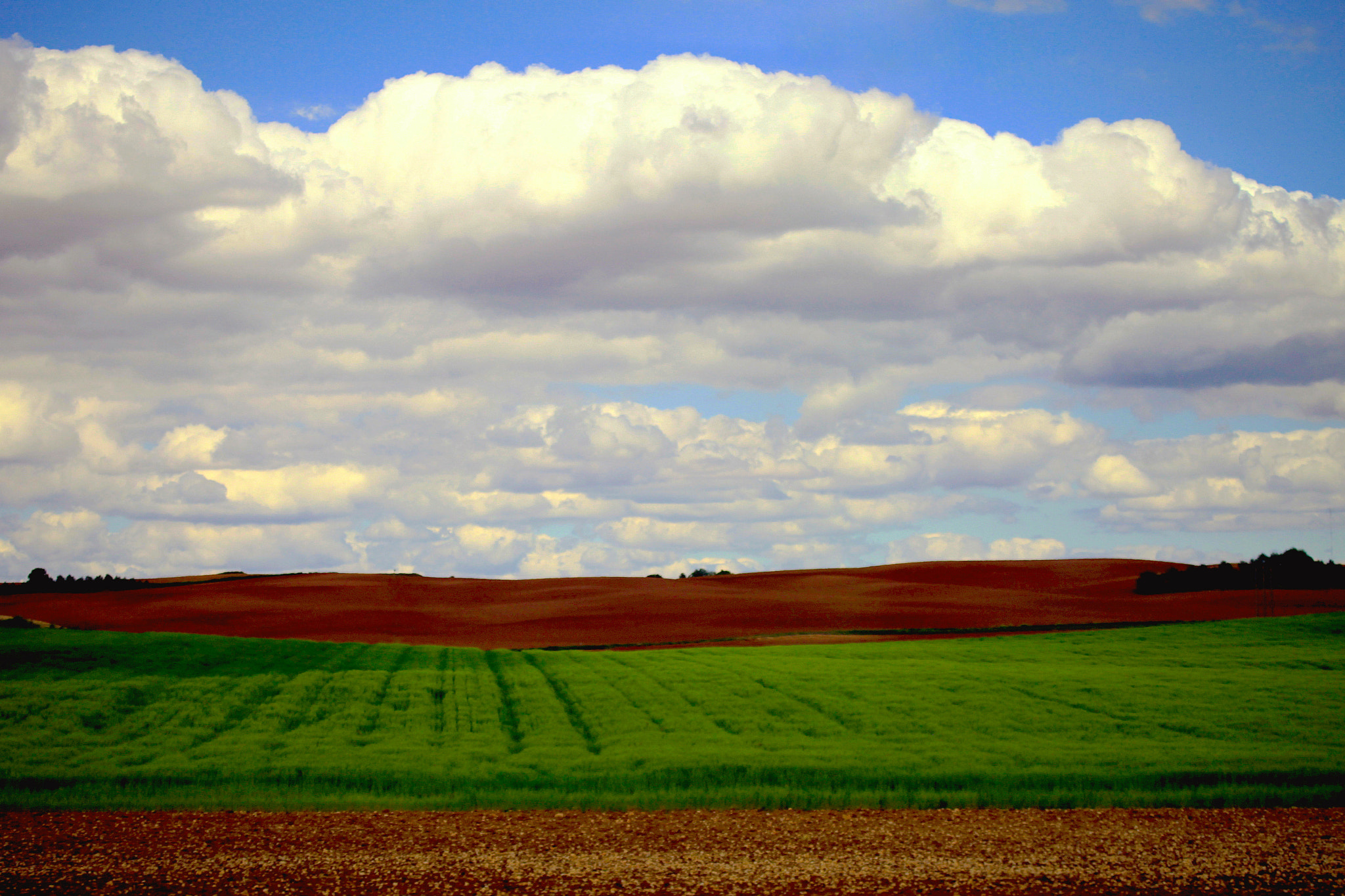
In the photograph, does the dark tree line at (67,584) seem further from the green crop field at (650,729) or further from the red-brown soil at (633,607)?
the green crop field at (650,729)

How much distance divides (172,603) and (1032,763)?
77.6 m

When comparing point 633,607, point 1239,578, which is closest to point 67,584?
point 633,607

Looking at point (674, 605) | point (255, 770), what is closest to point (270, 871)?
point (255, 770)

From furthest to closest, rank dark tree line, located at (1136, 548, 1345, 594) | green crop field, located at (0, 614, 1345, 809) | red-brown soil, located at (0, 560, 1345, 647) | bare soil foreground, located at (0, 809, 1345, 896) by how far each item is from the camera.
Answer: dark tree line, located at (1136, 548, 1345, 594), red-brown soil, located at (0, 560, 1345, 647), green crop field, located at (0, 614, 1345, 809), bare soil foreground, located at (0, 809, 1345, 896)

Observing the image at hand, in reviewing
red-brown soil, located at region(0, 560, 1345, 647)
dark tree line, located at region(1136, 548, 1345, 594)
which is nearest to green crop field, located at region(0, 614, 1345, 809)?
red-brown soil, located at region(0, 560, 1345, 647)

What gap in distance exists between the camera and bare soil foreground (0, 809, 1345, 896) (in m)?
17.3

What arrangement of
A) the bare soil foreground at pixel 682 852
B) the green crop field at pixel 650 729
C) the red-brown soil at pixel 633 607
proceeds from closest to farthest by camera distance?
the bare soil foreground at pixel 682 852 < the green crop field at pixel 650 729 < the red-brown soil at pixel 633 607

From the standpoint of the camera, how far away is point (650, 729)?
104 feet

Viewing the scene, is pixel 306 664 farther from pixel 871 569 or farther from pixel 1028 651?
pixel 871 569

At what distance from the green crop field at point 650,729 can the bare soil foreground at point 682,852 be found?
60.3 inches

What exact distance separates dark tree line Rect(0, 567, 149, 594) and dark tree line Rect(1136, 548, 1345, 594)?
100 m

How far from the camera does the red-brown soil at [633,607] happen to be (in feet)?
244

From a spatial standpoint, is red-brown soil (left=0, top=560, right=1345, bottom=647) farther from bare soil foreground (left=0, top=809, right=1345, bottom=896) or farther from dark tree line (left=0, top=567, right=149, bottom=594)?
bare soil foreground (left=0, top=809, right=1345, bottom=896)

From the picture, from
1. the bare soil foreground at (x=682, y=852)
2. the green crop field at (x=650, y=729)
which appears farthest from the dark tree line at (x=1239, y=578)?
the bare soil foreground at (x=682, y=852)
